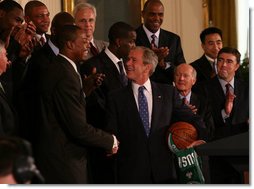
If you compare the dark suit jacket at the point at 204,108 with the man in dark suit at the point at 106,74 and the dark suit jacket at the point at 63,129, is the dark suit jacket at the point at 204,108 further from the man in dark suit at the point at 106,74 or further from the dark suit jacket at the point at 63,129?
the dark suit jacket at the point at 63,129

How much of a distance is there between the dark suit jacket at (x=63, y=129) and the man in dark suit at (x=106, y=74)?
27cm

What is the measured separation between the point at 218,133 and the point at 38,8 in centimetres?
145

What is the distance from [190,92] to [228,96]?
26 centimetres

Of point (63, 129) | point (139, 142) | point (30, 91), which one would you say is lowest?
point (139, 142)

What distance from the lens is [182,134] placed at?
4.80m

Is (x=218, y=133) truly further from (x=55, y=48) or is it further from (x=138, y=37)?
(x=55, y=48)

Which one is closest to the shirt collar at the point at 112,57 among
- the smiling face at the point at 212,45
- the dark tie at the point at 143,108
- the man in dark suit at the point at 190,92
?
the dark tie at the point at 143,108

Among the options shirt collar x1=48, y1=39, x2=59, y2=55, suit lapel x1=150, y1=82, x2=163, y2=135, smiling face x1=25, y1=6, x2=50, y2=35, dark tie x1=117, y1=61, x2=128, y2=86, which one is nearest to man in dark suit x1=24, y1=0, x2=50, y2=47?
smiling face x1=25, y1=6, x2=50, y2=35

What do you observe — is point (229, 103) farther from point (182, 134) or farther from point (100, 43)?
point (100, 43)

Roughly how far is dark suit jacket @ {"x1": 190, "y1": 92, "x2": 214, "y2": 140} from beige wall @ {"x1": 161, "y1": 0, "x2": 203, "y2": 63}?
1.25 feet

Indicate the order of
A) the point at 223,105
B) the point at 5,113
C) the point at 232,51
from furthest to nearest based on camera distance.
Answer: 1. the point at 232,51
2. the point at 223,105
3. the point at 5,113

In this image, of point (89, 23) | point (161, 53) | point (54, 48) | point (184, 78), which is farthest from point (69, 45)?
point (184, 78)

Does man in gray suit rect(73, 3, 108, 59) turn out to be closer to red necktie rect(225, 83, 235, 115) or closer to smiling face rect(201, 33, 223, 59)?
smiling face rect(201, 33, 223, 59)

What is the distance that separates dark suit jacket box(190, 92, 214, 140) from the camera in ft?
17.3
